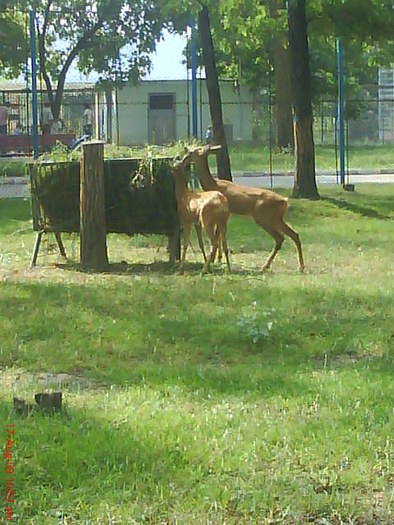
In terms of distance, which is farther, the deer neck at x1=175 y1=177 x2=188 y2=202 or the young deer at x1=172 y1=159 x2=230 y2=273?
the deer neck at x1=175 y1=177 x2=188 y2=202

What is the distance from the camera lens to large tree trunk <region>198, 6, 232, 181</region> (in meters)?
21.6

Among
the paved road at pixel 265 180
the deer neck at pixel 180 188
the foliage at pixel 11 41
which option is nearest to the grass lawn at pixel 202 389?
the deer neck at pixel 180 188

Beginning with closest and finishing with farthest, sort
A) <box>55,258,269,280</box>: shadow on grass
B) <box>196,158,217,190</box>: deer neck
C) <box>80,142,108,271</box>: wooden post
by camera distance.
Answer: <box>55,258,269,280</box>: shadow on grass → <box>80,142,108,271</box>: wooden post → <box>196,158,217,190</box>: deer neck

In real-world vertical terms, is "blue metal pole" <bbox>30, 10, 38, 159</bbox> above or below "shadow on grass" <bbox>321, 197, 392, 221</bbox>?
above

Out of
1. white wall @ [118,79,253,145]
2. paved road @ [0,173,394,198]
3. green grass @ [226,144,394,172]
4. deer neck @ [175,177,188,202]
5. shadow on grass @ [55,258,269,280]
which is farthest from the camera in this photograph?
green grass @ [226,144,394,172]

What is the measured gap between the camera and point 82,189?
12.7m

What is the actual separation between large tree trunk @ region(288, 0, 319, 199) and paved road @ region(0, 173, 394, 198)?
3.40 meters

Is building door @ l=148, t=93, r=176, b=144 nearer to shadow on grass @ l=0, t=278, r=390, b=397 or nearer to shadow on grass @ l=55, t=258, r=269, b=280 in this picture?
shadow on grass @ l=55, t=258, r=269, b=280

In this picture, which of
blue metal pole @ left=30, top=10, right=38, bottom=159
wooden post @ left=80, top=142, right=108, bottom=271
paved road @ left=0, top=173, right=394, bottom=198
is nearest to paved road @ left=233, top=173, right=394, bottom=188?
paved road @ left=0, top=173, right=394, bottom=198

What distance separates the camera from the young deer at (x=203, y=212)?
12.5 meters

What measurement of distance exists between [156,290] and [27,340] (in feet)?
7.82

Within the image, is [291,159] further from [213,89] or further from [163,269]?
[163,269]

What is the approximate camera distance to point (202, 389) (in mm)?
7059

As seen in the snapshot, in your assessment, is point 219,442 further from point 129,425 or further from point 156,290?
point 156,290
